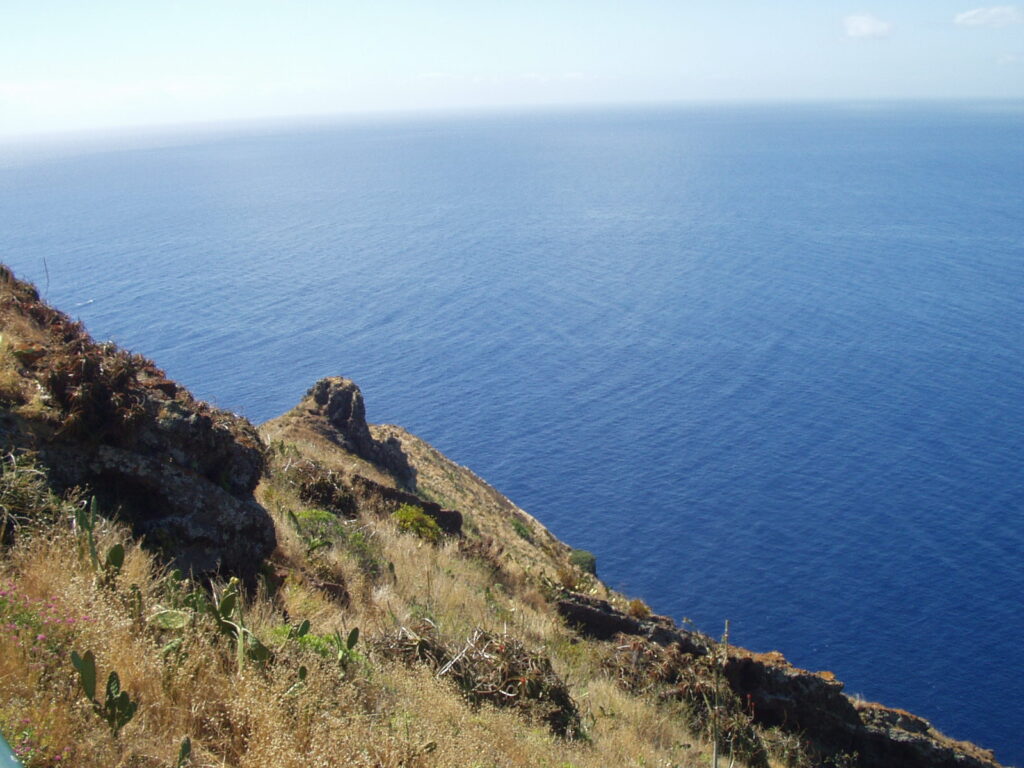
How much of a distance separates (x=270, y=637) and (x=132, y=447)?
2.92 metres

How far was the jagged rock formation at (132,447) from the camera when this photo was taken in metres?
8.18

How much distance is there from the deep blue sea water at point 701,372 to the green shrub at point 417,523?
98.0 feet

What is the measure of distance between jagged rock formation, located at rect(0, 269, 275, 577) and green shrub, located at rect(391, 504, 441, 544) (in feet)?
25.4

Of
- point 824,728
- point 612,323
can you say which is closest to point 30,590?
point 824,728

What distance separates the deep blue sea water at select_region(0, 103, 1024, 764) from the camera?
46656mm

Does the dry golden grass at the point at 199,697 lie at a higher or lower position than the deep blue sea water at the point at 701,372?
higher

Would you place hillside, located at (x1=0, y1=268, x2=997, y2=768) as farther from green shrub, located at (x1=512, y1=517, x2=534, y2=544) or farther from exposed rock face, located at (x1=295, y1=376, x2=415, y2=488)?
green shrub, located at (x1=512, y1=517, x2=534, y2=544)

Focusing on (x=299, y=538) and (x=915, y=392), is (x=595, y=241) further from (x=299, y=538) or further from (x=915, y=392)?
(x=299, y=538)

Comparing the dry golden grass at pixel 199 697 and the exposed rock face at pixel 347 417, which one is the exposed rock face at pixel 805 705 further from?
the exposed rock face at pixel 347 417

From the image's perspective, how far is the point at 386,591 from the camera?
37.6 feet

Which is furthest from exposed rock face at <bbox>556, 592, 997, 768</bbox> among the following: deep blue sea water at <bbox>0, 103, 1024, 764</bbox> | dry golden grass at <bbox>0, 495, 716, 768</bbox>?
deep blue sea water at <bbox>0, 103, 1024, 764</bbox>

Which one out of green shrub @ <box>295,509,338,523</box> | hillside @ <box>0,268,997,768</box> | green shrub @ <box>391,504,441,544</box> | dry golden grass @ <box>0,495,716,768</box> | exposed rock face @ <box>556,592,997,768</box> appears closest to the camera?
dry golden grass @ <box>0,495,716,768</box>

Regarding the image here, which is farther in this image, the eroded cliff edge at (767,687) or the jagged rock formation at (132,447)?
the eroded cliff edge at (767,687)

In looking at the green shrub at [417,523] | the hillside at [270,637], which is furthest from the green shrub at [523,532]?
the hillside at [270,637]
